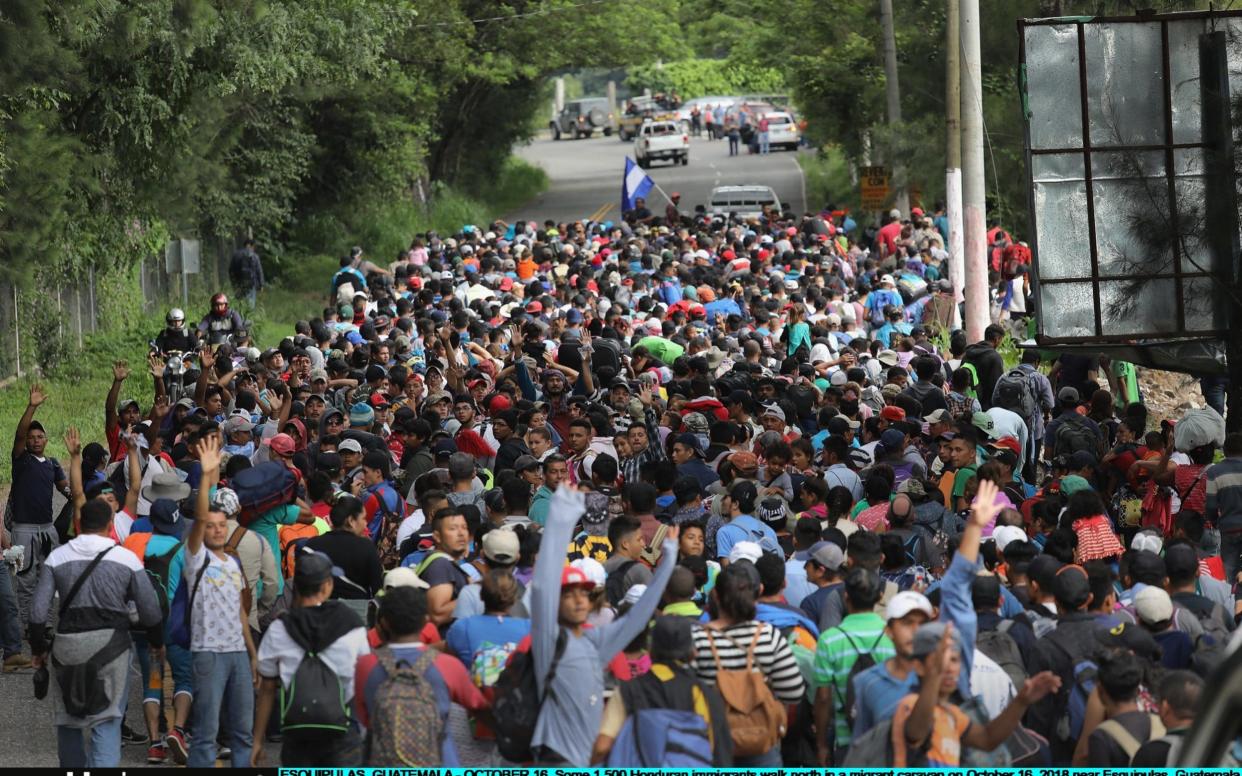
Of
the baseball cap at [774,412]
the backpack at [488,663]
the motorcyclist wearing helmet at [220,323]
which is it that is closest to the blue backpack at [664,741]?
the backpack at [488,663]

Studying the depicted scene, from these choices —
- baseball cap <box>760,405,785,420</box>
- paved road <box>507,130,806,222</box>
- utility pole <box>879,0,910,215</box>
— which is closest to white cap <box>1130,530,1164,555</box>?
baseball cap <box>760,405,785,420</box>

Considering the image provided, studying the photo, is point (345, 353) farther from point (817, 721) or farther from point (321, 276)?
point (321, 276)

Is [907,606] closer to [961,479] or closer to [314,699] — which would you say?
[314,699]

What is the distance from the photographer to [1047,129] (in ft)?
42.3

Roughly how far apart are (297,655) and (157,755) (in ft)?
8.93

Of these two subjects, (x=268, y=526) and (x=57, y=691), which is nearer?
(x=57, y=691)

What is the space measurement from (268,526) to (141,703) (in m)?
1.74

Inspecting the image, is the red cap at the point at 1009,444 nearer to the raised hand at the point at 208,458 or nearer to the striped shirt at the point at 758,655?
the striped shirt at the point at 758,655

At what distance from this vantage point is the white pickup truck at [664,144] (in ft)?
215

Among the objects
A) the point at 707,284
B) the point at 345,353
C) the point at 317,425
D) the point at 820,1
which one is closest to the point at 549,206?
the point at 820,1

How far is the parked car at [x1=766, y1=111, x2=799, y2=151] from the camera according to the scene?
70562mm

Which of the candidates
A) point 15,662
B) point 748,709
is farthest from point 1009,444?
point 15,662

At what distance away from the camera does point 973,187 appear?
20266 mm

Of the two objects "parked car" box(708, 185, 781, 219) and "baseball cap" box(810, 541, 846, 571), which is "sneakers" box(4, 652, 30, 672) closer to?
"baseball cap" box(810, 541, 846, 571)
